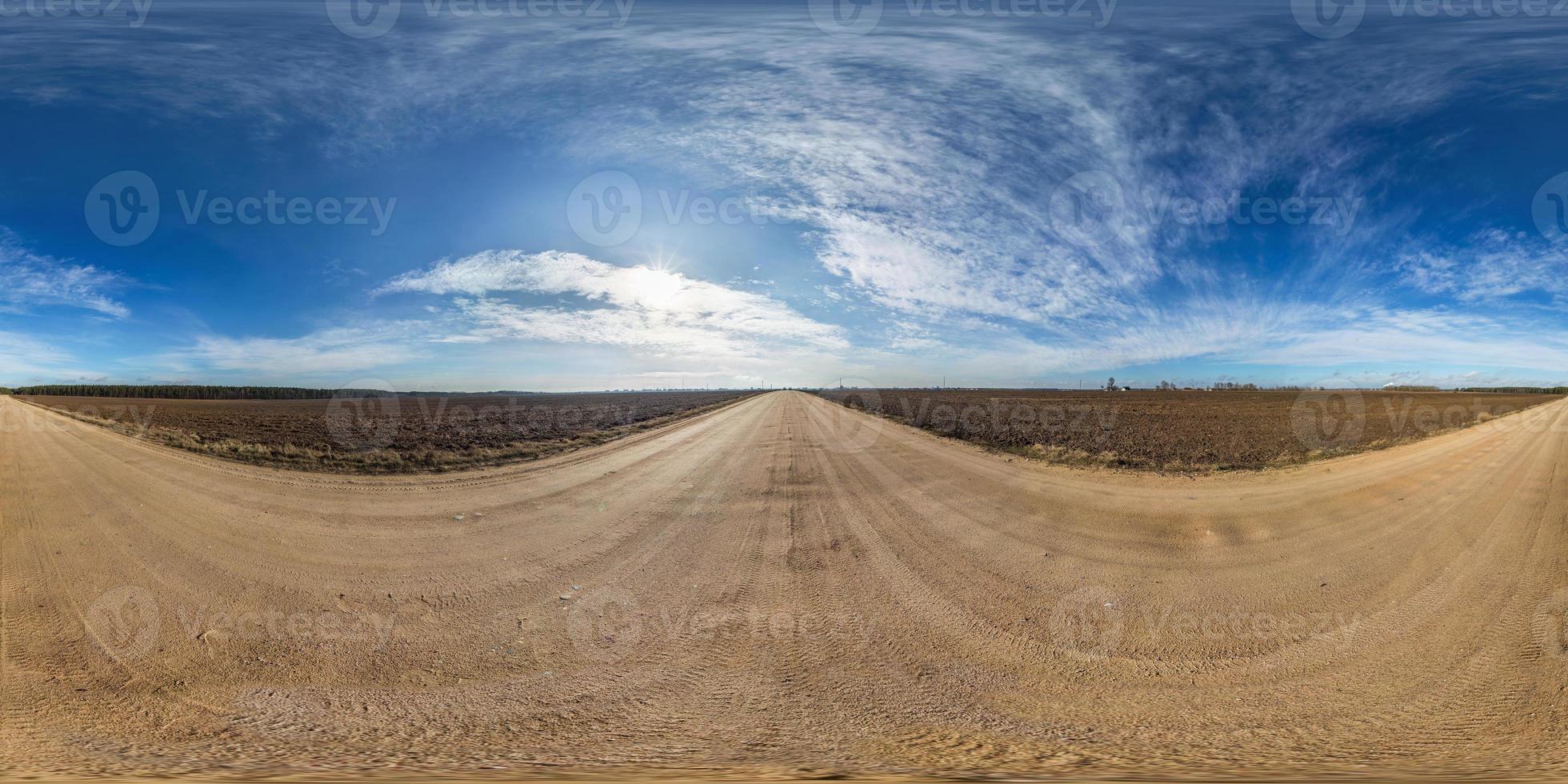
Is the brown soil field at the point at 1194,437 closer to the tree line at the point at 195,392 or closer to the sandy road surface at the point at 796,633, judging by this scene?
the sandy road surface at the point at 796,633

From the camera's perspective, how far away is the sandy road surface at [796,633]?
3.22 meters

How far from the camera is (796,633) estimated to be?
437 centimetres

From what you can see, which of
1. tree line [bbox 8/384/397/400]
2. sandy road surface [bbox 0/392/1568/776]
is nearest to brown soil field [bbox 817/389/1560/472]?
sandy road surface [bbox 0/392/1568/776]

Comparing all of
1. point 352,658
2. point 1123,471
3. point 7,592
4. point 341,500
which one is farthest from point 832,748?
point 1123,471

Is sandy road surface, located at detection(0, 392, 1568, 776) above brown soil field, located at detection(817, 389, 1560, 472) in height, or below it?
below

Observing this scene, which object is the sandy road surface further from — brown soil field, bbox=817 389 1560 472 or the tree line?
the tree line

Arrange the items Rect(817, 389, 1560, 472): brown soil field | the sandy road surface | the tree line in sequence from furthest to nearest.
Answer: the tree line, Rect(817, 389, 1560, 472): brown soil field, the sandy road surface

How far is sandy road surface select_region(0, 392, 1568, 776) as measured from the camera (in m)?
3.22

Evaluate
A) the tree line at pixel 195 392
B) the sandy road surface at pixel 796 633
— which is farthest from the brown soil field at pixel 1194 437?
the tree line at pixel 195 392

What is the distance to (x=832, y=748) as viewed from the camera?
310 centimetres

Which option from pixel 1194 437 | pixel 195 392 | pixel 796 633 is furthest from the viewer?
pixel 195 392

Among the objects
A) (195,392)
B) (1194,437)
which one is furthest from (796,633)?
(195,392)

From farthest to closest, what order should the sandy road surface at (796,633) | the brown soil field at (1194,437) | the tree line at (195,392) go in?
1. the tree line at (195,392)
2. the brown soil field at (1194,437)
3. the sandy road surface at (796,633)

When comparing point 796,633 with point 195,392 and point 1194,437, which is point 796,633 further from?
point 195,392
